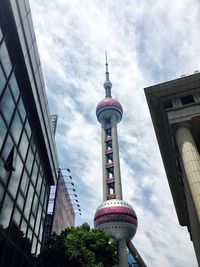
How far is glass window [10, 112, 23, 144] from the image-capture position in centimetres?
1736

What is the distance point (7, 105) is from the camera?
16391 mm

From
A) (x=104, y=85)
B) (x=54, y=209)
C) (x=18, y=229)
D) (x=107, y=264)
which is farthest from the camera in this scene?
(x=104, y=85)

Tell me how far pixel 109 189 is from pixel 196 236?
7841cm

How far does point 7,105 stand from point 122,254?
8919 centimetres

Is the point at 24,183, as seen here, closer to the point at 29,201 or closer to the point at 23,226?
the point at 29,201

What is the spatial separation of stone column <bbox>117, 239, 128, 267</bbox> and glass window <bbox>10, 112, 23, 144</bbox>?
82.5 meters

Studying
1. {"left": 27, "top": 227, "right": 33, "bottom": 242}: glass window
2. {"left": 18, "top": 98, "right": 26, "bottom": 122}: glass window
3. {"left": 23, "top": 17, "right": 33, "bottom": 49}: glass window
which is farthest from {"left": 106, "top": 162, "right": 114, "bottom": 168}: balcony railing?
{"left": 23, "top": 17, "right": 33, "bottom": 49}: glass window

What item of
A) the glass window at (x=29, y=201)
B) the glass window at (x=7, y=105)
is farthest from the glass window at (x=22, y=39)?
the glass window at (x=29, y=201)

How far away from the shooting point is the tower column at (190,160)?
62.0ft

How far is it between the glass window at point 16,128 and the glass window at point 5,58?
3198mm

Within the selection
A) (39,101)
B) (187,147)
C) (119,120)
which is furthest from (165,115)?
(119,120)

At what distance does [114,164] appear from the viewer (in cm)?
10581

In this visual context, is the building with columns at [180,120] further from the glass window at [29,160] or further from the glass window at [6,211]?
the glass window at [6,211]

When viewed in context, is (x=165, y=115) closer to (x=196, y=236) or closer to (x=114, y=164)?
(x=196, y=236)
